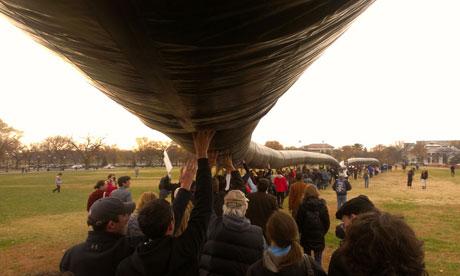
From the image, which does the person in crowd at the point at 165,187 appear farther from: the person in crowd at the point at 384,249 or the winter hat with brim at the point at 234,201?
the person in crowd at the point at 384,249

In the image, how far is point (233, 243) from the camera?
2.89m

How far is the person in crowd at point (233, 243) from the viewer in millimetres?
2869

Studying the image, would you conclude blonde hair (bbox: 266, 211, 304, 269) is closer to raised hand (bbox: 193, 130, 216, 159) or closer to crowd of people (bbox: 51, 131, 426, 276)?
crowd of people (bbox: 51, 131, 426, 276)

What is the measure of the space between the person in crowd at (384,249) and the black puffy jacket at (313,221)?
3.39 m

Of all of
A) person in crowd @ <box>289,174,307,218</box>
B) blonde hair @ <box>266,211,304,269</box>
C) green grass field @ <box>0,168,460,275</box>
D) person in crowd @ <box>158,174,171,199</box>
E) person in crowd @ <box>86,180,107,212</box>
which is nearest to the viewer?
blonde hair @ <box>266,211,304,269</box>

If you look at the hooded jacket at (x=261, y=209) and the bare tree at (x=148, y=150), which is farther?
the bare tree at (x=148, y=150)

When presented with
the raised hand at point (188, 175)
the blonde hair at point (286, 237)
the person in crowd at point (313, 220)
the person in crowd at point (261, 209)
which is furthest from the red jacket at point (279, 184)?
the blonde hair at point (286, 237)

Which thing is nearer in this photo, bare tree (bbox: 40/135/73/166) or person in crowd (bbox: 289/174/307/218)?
person in crowd (bbox: 289/174/307/218)

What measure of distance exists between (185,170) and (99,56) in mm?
1693

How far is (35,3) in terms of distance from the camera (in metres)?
1.15

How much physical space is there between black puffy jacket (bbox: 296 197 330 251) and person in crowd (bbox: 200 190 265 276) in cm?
217

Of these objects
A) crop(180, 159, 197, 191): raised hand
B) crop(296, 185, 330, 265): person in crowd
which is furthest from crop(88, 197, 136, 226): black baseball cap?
crop(296, 185, 330, 265): person in crowd

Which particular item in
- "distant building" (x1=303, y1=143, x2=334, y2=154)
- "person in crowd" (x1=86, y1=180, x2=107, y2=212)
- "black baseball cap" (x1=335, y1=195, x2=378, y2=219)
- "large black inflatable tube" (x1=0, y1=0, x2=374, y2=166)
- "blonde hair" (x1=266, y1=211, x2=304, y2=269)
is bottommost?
"person in crowd" (x1=86, y1=180, x2=107, y2=212)

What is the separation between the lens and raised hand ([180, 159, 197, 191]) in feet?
9.49
